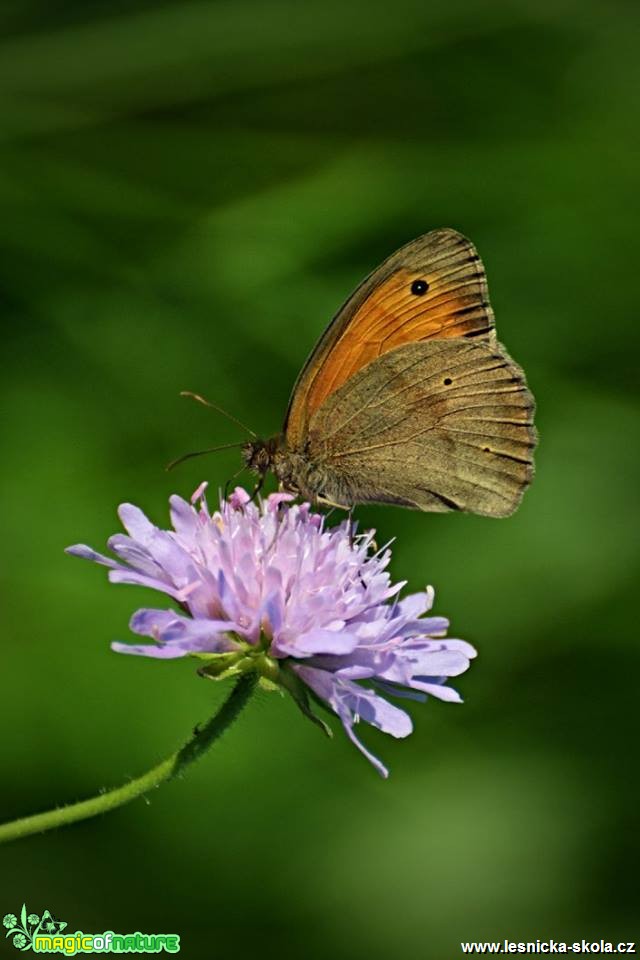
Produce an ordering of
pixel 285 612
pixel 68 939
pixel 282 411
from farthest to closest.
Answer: pixel 282 411 → pixel 68 939 → pixel 285 612

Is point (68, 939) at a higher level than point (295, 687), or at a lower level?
lower

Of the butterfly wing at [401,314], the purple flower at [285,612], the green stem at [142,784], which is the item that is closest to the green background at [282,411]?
the butterfly wing at [401,314]

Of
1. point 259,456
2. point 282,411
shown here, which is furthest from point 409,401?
point 282,411

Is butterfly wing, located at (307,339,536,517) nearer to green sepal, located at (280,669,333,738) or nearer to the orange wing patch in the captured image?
the orange wing patch

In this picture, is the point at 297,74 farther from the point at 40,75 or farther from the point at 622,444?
the point at 622,444

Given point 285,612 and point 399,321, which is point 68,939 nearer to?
point 285,612

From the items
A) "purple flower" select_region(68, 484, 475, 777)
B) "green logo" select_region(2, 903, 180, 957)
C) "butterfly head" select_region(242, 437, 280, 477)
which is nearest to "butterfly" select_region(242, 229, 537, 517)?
"butterfly head" select_region(242, 437, 280, 477)
